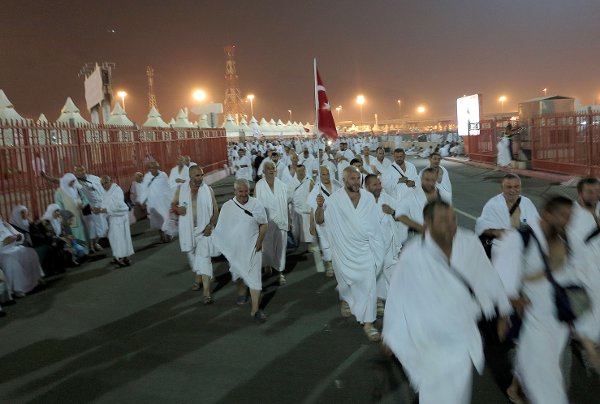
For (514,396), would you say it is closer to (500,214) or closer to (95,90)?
(500,214)

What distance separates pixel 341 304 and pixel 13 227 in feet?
17.0

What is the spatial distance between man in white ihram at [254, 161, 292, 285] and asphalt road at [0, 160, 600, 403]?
320mm

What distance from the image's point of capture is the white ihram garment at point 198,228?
277 inches

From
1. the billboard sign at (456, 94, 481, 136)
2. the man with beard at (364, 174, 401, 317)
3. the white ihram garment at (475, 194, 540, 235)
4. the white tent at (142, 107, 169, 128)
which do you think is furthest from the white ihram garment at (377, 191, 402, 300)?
the white tent at (142, 107, 169, 128)

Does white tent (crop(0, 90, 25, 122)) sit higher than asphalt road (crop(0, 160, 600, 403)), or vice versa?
white tent (crop(0, 90, 25, 122))

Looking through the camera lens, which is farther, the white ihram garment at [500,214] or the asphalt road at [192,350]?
the white ihram garment at [500,214]

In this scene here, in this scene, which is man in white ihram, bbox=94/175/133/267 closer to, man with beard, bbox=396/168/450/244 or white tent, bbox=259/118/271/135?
man with beard, bbox=396/168/450/244

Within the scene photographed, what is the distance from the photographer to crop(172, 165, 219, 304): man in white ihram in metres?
7.01

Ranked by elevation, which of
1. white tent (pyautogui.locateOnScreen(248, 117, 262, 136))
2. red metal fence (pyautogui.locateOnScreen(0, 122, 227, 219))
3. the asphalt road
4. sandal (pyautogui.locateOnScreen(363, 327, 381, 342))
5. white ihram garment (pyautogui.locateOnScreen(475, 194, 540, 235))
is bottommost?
the asphalt road

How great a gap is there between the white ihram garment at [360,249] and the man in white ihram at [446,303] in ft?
7.23

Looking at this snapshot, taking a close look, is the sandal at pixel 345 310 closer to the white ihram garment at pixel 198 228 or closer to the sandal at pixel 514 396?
the white ihram garment at pixel 198 228

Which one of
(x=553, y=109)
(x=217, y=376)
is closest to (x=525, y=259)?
(x=217, y=376)

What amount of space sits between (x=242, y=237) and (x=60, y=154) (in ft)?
22.5

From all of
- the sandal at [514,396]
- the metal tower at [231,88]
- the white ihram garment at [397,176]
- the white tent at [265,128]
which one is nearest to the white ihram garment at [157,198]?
the white ihram garment at [397,176]
